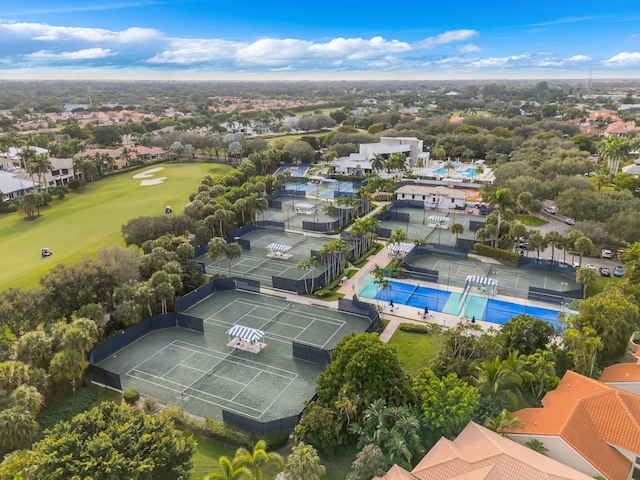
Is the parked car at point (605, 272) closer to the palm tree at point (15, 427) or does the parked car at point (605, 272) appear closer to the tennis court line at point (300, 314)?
Result: the tennis court line at point (300, 314)

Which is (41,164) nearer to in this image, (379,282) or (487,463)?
(379,282)

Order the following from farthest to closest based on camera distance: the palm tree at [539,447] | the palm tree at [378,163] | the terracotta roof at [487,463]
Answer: the palm tree at [378,163]
the palm tree at [539,447]
the terracotta roof at [487,463]

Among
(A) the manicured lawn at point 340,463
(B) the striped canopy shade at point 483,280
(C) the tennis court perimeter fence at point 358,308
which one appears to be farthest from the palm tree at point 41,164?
(A) the manicured lawn at point 340,463

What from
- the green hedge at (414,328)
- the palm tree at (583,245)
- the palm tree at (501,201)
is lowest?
the green hedge at (414,328)

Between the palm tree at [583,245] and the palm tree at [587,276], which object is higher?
the palm tree at [583,245]

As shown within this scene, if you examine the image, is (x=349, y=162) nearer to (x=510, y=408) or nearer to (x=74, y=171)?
(x=74, y=171)

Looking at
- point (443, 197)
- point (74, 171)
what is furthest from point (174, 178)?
point (443, 197)

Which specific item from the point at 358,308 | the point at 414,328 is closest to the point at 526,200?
the point at 414,328
